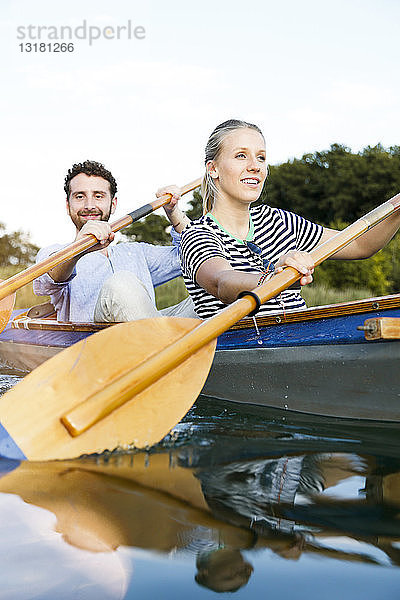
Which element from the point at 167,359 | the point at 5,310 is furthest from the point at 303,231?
the point at 5,310

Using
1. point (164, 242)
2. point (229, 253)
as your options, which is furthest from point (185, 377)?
point (164, 242)

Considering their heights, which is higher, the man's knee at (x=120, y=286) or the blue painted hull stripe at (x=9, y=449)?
the man's knee at (x=120, y=286)

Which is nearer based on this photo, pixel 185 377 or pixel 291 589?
pixel 291 589

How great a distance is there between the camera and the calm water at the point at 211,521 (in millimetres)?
1011

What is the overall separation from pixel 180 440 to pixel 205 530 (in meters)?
0.73

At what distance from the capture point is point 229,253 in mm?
2561

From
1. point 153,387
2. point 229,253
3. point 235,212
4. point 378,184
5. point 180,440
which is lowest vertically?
point 180,440

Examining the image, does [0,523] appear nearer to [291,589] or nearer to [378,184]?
[291,589]

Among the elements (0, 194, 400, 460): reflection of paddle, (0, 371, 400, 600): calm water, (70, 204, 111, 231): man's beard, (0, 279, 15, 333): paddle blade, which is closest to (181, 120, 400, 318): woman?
(0, 194, 400, 460): reflection of paddle

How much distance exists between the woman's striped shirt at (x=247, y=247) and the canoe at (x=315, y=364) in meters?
0.20

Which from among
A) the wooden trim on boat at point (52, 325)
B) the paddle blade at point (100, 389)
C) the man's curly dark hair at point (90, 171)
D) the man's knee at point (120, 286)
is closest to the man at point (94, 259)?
the man's curly dark hair at point (90, 171)

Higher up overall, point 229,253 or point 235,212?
point 235,212

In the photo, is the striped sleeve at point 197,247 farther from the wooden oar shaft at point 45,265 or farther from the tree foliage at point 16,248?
the tree foliage at point 16,248

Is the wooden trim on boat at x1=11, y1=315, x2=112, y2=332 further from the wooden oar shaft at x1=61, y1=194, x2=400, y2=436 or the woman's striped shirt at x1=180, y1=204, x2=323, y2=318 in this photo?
the wooden oar shaft at x1=61, y1=194, x2=400, y2=436
